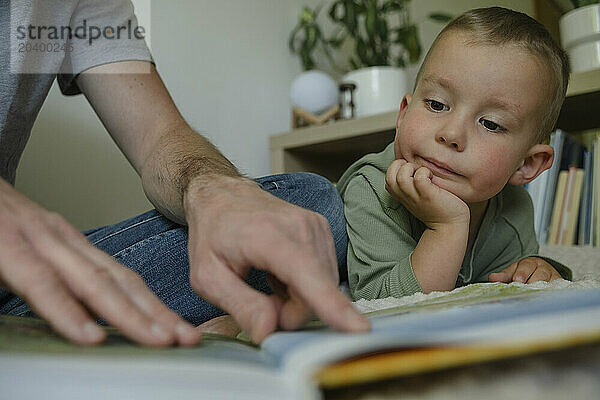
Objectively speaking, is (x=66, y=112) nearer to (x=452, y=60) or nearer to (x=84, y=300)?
(x=452, y=60)

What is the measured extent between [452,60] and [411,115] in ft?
0.32

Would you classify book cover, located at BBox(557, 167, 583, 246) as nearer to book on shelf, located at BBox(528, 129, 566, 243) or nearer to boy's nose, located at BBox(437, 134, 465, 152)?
book on shelf, located at BBox(528, 129, 566, 243)

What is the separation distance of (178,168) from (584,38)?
133 cm

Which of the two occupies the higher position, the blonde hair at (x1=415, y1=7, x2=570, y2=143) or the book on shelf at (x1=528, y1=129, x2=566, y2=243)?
the blonde hair at (x1=415, y1=7, x2=570, y2=143)

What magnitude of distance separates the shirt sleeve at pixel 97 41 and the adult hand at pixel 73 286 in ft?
1.96

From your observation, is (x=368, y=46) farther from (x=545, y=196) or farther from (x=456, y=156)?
(x=456, y=156)

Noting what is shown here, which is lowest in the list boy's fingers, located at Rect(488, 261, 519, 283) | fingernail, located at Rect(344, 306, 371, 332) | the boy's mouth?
boy's fingers, located at Rect(488, 261, 519, 283)

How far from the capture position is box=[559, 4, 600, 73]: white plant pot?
1.55 metres

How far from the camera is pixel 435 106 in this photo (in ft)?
2.74

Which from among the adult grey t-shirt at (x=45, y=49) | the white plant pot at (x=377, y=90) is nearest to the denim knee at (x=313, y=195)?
the adult grey t-shirt at (x=45, y=49)

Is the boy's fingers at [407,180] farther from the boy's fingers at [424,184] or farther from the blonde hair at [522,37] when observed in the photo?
the blonde hair at [522,37]

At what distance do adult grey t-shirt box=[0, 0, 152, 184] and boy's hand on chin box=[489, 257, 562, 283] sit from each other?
651 millimetres

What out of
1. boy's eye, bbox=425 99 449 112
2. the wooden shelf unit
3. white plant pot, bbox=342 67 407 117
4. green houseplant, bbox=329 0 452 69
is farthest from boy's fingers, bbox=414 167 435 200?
green houseplant, bbox=329 0 452 69

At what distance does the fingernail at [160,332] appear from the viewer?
315 millimetres
